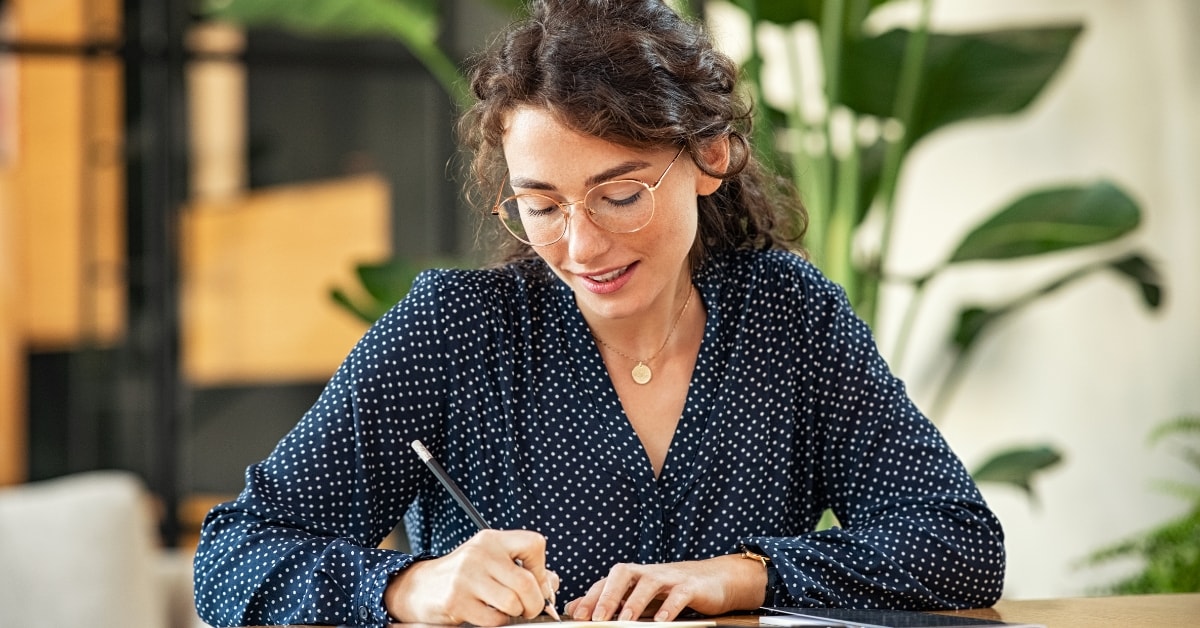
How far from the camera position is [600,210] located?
150cm

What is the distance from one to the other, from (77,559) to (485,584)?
94.2 inches

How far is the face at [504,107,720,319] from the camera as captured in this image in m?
1.48

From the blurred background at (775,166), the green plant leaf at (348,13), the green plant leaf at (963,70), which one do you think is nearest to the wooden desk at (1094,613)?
the blurred background at (775,166)

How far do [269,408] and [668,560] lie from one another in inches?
161

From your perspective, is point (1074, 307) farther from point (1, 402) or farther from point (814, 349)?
point (1, 402)

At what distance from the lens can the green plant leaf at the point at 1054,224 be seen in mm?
2686

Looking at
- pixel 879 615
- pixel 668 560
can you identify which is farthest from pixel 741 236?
pixel 879 615

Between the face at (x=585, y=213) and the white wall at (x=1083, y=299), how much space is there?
1459mm

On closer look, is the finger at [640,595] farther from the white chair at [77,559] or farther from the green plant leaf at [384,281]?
the white chair at [77,559]

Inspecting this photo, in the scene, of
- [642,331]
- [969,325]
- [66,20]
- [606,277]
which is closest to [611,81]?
[606,277]

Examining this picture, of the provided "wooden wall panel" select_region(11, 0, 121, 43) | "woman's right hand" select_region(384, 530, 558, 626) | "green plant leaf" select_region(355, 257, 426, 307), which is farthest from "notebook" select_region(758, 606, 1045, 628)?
"wooden wall panel" select_region(11, 0, 121, 43)

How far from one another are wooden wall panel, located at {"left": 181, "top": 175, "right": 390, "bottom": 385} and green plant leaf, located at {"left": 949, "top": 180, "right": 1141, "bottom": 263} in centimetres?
305

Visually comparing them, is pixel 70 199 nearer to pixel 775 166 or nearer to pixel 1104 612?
pixel 775 166

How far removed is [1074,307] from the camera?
3221 mm
